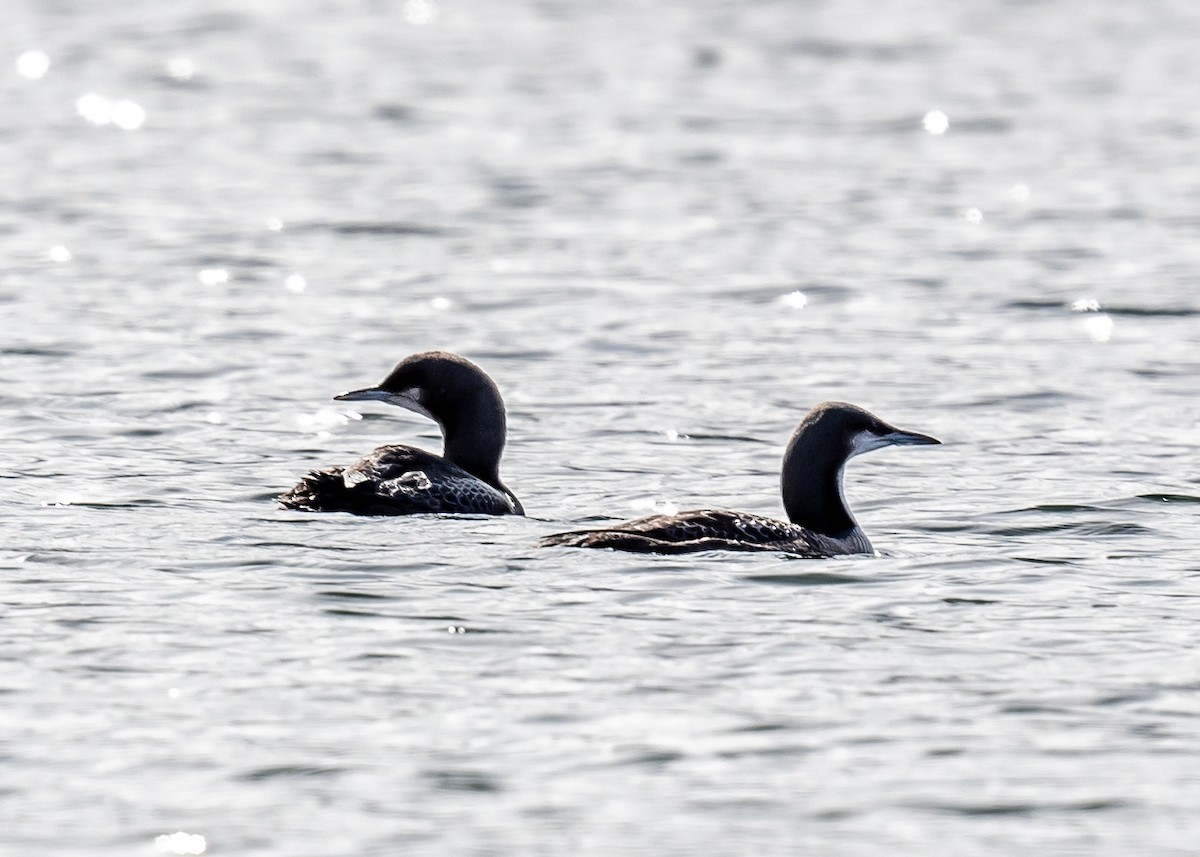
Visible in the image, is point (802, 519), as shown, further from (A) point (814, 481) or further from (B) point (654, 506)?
(B) point (654, 506)

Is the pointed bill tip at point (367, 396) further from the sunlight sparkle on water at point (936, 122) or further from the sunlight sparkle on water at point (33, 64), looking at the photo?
the sunlight sparkle on water at point (33, 64)

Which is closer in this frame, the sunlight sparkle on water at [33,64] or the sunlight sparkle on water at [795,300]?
the sunlight sparkle on water at [795,300]

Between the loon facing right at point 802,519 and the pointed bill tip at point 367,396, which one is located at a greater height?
the pointed bill tip at point 367,396

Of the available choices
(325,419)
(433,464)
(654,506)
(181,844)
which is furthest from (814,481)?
(181,844)

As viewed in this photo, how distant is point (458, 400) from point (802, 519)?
2.02 meters

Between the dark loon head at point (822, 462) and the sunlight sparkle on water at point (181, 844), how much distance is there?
14.7ft

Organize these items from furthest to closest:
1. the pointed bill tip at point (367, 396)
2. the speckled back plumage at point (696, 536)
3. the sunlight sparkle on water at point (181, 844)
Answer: the pointed bill tip at point (367, 396), the speckled back plumage at point (696, 536), the sunlight sparkle on water at point (181, 844)

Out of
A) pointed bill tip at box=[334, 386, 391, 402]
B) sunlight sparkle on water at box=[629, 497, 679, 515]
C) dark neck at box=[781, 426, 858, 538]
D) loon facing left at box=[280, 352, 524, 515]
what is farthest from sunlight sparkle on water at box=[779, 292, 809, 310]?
dark neck at box=[781, 426, 858, 538]

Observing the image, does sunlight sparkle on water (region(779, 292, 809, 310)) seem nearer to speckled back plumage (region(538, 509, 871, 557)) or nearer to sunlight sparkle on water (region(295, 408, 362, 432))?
sunlight sparkle on water (region(295, 408, 362, 432))

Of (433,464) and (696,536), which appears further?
(433,464)

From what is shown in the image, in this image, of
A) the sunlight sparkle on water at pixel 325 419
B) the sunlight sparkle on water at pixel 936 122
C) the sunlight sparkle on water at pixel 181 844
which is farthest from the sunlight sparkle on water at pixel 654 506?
the sunlight sparkle on water at pixel 936 122

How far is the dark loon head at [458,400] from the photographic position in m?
12.5

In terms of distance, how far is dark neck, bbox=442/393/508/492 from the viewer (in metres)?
12.5

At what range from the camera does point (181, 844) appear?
737 cm
